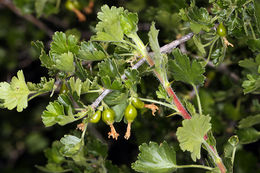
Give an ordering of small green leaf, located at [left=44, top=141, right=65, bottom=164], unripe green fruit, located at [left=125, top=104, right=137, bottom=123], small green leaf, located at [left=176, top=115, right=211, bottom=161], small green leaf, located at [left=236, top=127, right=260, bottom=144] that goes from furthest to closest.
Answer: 1. small green leaf, located at [left=44, top=141, right=65, bottom=164]
2. small green leaf, located at [left=236, top=127, right=260, bottom=144]
3. unripe green fruit, located at [left=125, top=104, right=137, bottom=123]
4. small green leaf, located at [left=176, top=115, right=211, bottom=161]

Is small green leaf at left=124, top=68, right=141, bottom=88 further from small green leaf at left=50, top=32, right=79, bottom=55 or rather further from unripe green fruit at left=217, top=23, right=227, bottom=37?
unripe green fruit at left=217, top=23, right=227, bottom=37

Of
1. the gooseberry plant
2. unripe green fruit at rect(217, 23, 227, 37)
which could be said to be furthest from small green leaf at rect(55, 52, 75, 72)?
unripe green fruit at rect(217, 23, 227, 37)

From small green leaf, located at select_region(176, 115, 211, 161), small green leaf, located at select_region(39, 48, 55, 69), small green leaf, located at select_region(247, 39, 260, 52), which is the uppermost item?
small green leaf, located at select_region(39, 48, 55, 69)

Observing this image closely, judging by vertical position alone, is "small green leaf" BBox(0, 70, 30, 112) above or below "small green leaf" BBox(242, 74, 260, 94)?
above

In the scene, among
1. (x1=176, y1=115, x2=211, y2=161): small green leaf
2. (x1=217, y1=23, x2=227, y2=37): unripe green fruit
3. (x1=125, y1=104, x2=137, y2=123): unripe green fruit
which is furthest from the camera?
(x1=217, y1=23, x2=227, y2=37): unripe green fruit

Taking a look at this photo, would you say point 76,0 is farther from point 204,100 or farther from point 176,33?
point 204,100

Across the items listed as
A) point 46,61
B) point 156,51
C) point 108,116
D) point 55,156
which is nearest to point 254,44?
point 156,51

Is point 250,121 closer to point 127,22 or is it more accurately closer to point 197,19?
point 197,19

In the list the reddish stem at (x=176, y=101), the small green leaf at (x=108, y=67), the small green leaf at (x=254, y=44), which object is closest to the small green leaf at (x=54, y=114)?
the small green leaf at (x=108, y=67)

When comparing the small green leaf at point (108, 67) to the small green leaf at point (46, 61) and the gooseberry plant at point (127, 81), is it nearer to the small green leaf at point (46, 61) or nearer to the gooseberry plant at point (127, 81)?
the gooseberry plant at point (127, 81)
